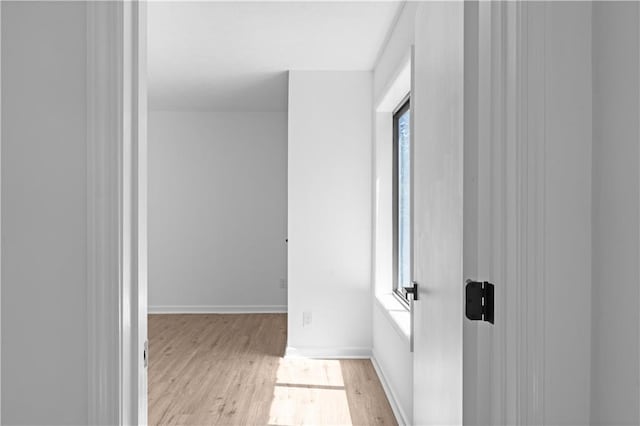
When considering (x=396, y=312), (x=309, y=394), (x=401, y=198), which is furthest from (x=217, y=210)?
(x=396, y=312)

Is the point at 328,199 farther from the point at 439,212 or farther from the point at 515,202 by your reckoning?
the point at 515,202

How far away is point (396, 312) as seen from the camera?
3.80 meters

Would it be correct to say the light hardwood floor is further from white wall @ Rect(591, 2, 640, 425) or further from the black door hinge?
white wall @ Rect(591, 2, 640, 425)


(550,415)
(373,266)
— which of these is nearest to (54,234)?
(550,415)

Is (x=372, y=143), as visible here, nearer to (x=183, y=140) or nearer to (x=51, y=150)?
(x=183, y=140)

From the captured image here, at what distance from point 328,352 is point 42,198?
3.95m

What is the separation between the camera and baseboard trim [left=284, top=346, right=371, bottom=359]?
4.85m

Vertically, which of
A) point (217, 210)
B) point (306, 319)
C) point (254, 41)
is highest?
point (254, 41)

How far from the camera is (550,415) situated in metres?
1.03

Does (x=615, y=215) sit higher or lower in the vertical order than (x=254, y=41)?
lower

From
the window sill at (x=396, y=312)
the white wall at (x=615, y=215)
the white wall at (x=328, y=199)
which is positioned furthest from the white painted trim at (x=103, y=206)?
the white wall at (x=328, y=199)

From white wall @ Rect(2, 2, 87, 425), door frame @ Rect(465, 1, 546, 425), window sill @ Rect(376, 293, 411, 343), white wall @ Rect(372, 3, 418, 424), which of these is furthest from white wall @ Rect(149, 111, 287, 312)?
door frame @ Rect(465, 1, 546, 425)

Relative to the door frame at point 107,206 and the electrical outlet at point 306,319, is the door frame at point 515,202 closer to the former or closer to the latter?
the door frame at point 107,206

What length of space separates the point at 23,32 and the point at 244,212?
5.92m
